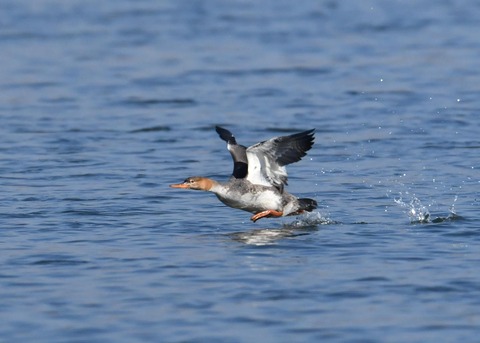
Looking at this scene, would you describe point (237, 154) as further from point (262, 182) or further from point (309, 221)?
point (309, 221)

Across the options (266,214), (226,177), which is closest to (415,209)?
(266,214)

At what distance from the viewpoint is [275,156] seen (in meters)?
12.5

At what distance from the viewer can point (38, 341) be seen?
8617 millimetres

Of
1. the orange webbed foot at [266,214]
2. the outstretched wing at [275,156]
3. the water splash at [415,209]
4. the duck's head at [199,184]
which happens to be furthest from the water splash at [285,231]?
the water splash at [415,209]

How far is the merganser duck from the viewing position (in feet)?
40.4

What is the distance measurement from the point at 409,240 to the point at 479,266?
4.06 feet

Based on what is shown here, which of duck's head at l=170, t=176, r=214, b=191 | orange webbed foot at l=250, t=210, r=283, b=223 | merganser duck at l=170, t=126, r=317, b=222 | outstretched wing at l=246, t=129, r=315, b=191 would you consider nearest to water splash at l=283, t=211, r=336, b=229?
merganser duck at l=170, t=126, r=317, b=222

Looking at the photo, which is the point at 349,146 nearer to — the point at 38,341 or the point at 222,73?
the point at 222,73

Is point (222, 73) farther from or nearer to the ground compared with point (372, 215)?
farther from the ground

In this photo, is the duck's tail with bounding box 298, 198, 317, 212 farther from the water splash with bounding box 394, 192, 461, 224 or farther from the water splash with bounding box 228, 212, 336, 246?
the water splash with bounding box 394, 192, 461, 224

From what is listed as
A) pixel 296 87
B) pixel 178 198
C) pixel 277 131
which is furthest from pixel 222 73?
pixel 178 198

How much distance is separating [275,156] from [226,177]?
10.4 ft

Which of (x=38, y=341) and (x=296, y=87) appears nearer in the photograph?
(x=38, y=341)

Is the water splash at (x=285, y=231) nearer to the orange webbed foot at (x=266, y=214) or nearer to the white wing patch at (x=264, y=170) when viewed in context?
the orange webbed foot at (x=266, y=214)
